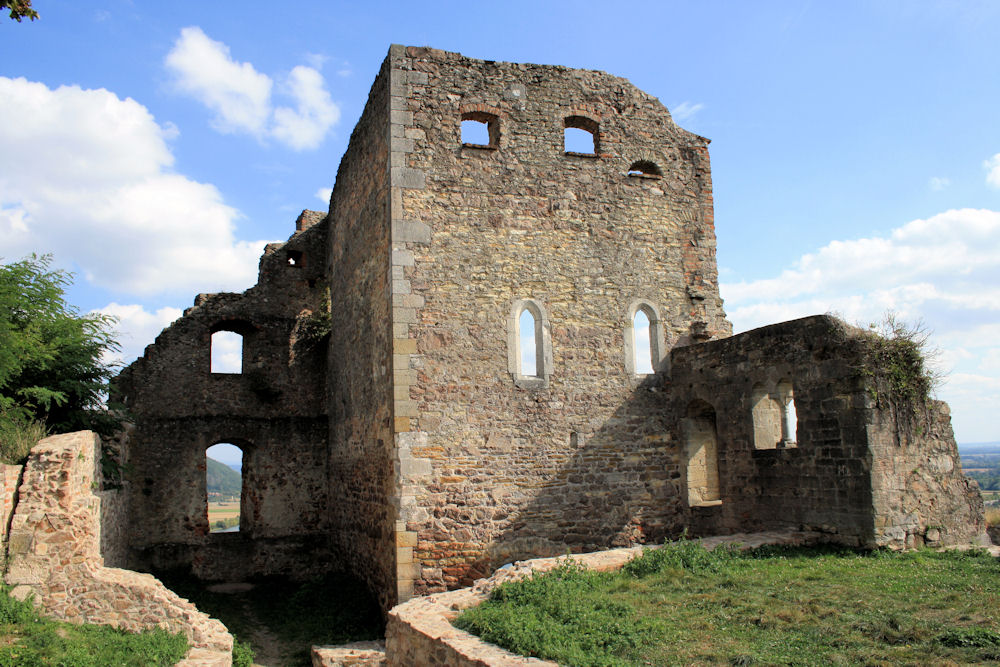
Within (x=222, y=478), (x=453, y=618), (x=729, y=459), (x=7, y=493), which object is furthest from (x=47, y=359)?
(x=222, y=478)

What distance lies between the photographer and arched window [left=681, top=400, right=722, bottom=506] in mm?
12211

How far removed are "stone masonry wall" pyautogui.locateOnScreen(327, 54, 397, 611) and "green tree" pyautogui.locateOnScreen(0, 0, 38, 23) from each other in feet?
17.9

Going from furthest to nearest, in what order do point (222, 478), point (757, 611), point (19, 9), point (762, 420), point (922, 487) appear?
point (222, 478), point (762, 420), point (922, 487), point (757, 611), point (19, 9)

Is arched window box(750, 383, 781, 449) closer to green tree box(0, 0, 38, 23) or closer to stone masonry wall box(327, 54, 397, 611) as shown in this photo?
stone masonry wall box(327, 54, 397, 611)

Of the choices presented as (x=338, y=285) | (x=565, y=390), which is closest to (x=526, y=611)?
(x=565, y=390)

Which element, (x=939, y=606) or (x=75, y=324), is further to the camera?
→ (x=75, y=324)

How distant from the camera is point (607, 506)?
38.3ft

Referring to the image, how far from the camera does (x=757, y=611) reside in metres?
7.13

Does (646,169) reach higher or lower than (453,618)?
higher

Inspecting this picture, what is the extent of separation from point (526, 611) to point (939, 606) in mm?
3945

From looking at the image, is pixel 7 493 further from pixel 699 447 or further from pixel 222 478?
pixel 222 478

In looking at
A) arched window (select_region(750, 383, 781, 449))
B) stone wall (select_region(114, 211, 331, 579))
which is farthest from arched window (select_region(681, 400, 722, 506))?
stone wall (select_region(114, 211, 331, 579))

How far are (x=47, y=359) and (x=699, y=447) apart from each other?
10.3m

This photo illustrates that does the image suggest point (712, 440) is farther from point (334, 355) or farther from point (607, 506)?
point (334, 355)
